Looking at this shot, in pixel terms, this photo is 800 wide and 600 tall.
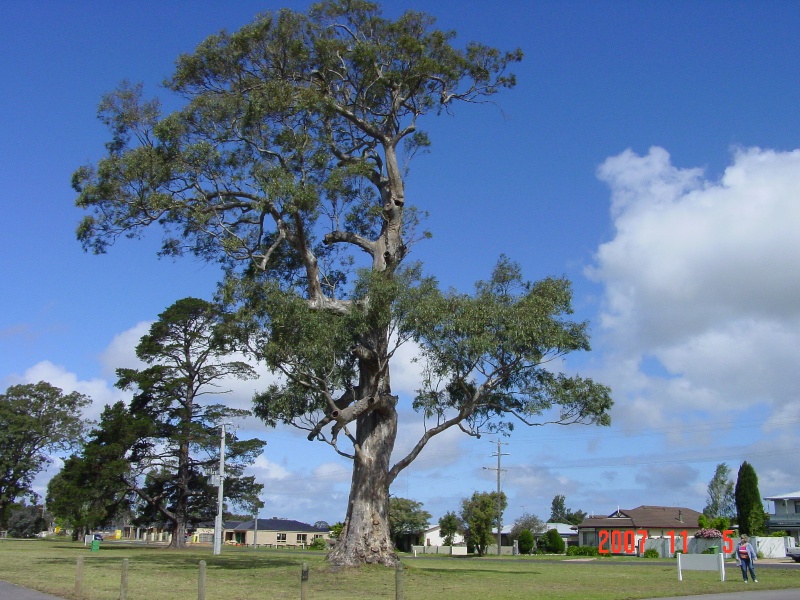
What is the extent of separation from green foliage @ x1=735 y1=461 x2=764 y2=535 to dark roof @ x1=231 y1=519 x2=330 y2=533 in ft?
205

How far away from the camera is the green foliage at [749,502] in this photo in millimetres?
66562

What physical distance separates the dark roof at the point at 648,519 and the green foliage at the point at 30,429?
52701 millimetres

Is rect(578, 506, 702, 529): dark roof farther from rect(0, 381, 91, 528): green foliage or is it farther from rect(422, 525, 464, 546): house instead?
rect(0, 381, 91, 528): green foliage

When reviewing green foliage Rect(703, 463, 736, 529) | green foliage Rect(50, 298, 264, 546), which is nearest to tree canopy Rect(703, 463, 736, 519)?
green foliage Rect(703, 463, 736, 529)

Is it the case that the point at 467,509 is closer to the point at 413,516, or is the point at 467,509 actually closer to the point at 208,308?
the point at 413,516

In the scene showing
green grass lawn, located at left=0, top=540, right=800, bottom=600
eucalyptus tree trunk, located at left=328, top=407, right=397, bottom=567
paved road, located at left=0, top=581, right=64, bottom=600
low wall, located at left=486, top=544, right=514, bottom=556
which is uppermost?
eucalyptus tree trunk, located at left=328, top=407, right=397, bottom=567

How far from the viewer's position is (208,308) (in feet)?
183

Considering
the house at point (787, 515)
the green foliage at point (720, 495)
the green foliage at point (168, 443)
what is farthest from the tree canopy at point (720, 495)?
the green foliage at point (168, 443)

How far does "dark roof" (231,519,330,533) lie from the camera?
116 metres

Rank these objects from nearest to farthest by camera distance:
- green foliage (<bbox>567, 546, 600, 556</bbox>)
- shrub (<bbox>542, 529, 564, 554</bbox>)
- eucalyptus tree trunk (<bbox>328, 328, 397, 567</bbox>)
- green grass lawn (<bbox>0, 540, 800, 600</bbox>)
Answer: green grass lawn (<bbox>0, 540, 800, 600</bbox>) → eucalyptus tree trunk (<bbox>328, 328, 397, 567</bbox>) → green foliage (<bbox>567, 546, 600, 556</bbox>) → shrub (<bbox>542, 529, 564, 554</bbox>)

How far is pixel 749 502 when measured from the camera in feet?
222

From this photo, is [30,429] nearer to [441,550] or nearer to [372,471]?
[441,550]

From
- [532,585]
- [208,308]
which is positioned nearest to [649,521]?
[208,308]

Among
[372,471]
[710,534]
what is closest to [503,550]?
[710,534]
